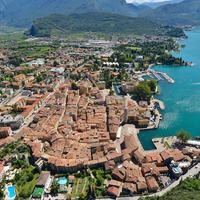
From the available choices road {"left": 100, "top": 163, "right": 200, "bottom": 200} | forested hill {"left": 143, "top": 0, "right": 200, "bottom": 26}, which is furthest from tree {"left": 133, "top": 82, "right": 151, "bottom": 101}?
forested hill {"left": 143, "top": 0, "right": 200, "bottom": 26}

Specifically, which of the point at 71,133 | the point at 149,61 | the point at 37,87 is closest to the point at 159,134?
the point at 71,133

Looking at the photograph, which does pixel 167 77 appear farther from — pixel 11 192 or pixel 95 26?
pixel 95 26

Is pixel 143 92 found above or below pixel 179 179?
above

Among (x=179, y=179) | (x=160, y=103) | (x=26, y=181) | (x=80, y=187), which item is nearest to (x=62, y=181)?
(x=80, y=187)

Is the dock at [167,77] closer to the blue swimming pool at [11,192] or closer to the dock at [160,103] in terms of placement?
the dock at [160,103]

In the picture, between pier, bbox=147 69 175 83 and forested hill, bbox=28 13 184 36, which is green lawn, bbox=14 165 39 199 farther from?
forested hill, bbox=28 13 184 36

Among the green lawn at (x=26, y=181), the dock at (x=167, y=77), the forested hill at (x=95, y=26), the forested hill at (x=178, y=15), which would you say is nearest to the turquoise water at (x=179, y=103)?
the dock at (x=167, y=77)
